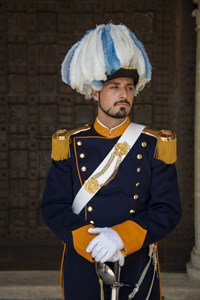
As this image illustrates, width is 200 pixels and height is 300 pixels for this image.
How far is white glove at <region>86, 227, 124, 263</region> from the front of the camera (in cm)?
134

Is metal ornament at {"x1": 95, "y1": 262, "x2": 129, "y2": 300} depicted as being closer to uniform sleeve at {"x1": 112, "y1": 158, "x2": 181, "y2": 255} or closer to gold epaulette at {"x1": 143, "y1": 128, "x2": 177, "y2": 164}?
uniform sleeve at {"x1": 112, "y1": 158, "x2": 181, "y2": 255}

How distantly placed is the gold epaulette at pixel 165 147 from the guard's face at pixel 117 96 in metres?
0.19

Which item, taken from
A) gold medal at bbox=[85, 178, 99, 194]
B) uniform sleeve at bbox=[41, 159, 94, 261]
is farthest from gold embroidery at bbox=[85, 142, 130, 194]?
uniform sleeve at bbox=[41, 159, 94, 261]

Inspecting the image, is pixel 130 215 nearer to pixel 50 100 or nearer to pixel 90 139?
pixel 90 139

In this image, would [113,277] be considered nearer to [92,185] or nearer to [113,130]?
[92,185]

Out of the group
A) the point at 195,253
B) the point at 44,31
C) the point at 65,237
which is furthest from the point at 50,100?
the point at 65,237

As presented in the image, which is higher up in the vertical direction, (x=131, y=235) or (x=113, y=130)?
(x=113, y=130)

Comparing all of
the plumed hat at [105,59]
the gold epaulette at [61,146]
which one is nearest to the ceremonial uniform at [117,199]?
the gold epaulette at [61,146]

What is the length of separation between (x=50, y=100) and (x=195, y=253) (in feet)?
6.96

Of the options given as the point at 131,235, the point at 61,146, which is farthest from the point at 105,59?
the point at 131,235

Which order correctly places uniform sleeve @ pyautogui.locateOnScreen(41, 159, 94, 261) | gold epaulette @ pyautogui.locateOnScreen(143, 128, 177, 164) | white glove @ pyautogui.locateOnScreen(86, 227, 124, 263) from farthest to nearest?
1. gold epaulette @ pyautogui.locateOnScreen(143, 128, 177, 164)
2. uniform sleeve @ pyautogui.locateOnScreen(41, 159, 94, 261)
3. white glove @ pyautogui.locateOnScreen(86, 227, 124, 263)

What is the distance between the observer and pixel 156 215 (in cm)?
150

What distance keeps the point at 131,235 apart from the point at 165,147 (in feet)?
1.33

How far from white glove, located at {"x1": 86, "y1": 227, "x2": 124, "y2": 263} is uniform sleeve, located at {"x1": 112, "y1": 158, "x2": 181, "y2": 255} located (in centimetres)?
4
